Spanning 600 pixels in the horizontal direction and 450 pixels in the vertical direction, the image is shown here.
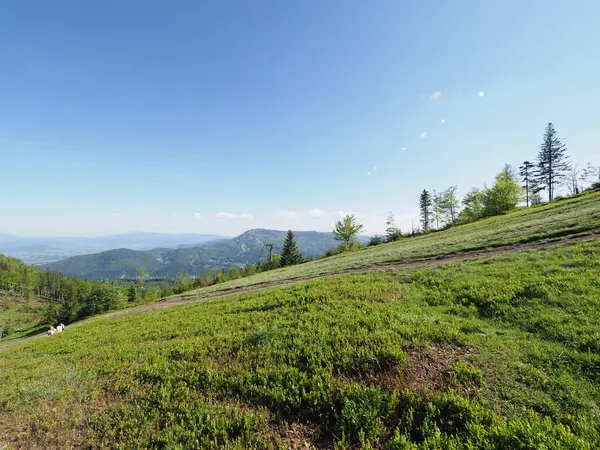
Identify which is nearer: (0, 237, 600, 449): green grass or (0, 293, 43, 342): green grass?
(0, 237, 600, 449): green grass

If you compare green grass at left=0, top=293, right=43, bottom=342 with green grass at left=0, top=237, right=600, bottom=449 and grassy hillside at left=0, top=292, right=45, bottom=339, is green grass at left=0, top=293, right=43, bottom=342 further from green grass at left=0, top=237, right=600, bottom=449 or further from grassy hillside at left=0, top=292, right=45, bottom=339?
green grass at left=0, top=237, right=600, bottom=449

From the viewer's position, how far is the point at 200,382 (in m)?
6.42

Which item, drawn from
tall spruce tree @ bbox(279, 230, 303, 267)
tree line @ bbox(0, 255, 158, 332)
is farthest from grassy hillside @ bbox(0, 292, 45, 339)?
tall spruce tree @ bbox(279, 230, 303, 267)

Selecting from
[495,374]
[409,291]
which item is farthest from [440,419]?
[409,291]

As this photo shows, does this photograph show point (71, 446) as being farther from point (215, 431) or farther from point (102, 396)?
point (215, 431)

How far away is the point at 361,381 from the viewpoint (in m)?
5.64

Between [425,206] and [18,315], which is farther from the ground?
[425,206]

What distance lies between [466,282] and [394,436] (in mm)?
8675

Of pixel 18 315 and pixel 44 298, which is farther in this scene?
pixel 44 298

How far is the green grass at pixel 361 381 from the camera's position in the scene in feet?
14.6

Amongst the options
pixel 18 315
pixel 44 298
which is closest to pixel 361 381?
pixel 18 315

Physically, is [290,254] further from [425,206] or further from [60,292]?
[60,292]

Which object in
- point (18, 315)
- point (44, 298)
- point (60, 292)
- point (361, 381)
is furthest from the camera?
point (44, 298)

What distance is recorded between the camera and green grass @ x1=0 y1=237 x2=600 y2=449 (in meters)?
4.45
